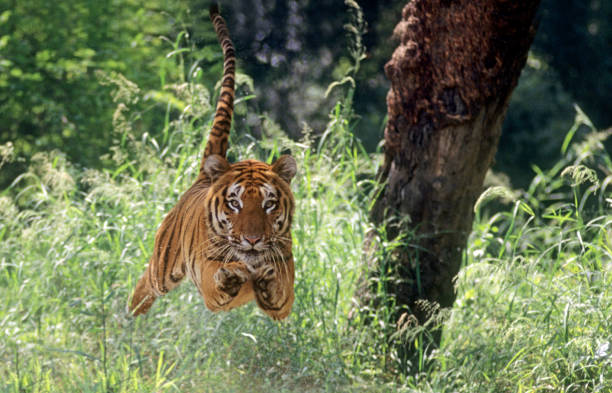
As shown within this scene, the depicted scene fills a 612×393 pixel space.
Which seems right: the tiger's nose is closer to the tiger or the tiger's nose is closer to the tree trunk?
the tiger

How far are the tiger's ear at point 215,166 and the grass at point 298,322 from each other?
60.0 inches

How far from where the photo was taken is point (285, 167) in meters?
3.03

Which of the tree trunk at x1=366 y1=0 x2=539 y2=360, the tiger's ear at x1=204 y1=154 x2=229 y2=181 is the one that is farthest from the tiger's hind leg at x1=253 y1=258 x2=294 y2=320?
the tree trunk at x1=366 y1=0 x2=539 y2=360

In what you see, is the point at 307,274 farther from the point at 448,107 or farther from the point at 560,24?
the point at 560,24

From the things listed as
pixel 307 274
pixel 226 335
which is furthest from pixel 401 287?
→ pixel 226 335

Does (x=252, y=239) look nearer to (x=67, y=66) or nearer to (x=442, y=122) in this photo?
(x=442, y=122)

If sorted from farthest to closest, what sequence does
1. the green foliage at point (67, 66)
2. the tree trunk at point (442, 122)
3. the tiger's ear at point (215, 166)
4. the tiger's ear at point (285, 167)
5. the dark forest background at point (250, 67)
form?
the green foliage at point (67, 66) → the dark forest background at point (250, 67) → the tree trunk at point (442, 122) → the tiger's ear at point (215, 166) → the tiger's ear at point (285, 167)

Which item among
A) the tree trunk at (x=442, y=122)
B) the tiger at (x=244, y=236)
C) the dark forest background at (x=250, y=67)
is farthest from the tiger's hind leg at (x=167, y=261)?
the tree trunk at (x=442, y=122)

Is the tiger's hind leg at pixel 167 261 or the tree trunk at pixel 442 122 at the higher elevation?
the tree trunk at pixel 442 122

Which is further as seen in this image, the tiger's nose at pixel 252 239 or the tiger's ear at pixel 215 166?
the tiger's ear at pixel 215 166

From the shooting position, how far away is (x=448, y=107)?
4785 mm

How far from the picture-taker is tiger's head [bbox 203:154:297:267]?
291 cm

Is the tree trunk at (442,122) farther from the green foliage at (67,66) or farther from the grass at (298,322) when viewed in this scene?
the green foliage at (67,66)

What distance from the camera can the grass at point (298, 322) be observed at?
14.8ft
